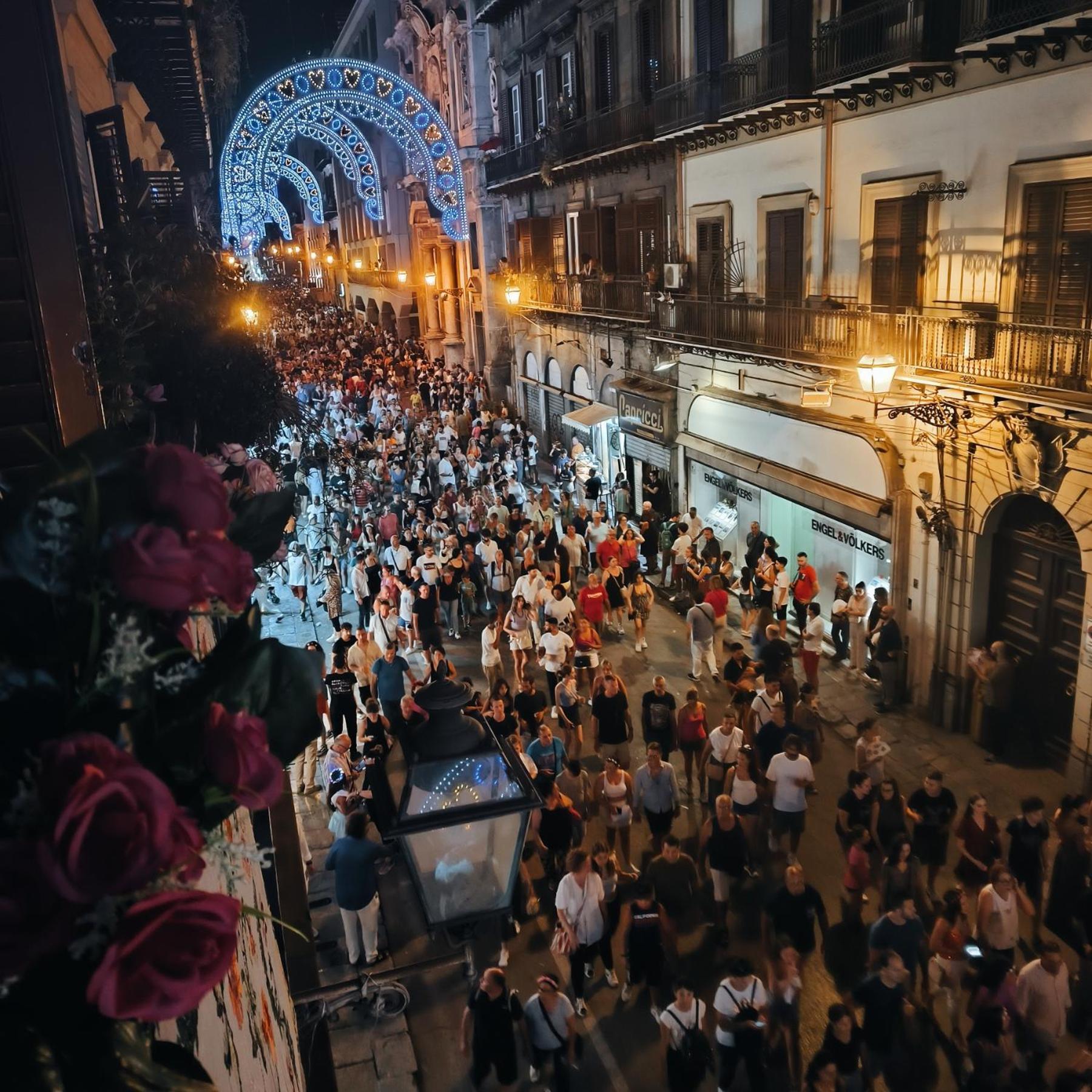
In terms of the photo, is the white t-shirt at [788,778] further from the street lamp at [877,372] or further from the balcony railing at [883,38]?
the balcony railing at [883,38]

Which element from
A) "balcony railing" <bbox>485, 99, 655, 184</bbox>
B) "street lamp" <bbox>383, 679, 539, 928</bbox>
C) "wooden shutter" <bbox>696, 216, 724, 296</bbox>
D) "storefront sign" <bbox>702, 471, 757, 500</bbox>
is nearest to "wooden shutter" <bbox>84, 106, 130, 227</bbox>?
"street lamp" <bbox>383, 679, 539, 928</bbox>

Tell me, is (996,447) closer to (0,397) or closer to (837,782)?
(837,782)

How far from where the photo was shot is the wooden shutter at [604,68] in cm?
2320

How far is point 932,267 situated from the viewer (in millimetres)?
13172

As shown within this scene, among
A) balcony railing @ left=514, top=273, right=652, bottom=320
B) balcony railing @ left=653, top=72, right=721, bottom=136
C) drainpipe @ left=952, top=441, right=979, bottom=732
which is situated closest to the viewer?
drainpipe @ left=952, top=441, right=979, bottom=732

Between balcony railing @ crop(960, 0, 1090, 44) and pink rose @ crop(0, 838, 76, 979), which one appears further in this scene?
balcony railing @ crop(960, 0, 1090, 44)

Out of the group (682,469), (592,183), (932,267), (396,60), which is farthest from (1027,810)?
(396,60)

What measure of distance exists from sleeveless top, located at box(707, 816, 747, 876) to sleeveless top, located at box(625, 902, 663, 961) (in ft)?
3.86

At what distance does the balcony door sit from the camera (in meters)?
10.8

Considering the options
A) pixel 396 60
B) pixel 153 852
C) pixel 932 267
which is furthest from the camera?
pixel 396 60

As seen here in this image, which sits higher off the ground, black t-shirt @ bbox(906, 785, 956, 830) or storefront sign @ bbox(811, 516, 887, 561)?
storefront sign @ bbox(811, 516, 887, 561)

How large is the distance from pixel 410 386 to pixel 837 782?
29.8 meters

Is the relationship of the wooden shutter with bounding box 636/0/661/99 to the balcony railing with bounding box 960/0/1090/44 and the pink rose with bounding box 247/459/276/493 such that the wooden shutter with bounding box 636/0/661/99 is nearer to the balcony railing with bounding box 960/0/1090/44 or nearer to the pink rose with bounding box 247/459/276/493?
the balcony railing with bounding box 960/0/1090/44

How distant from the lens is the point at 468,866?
4219mm
